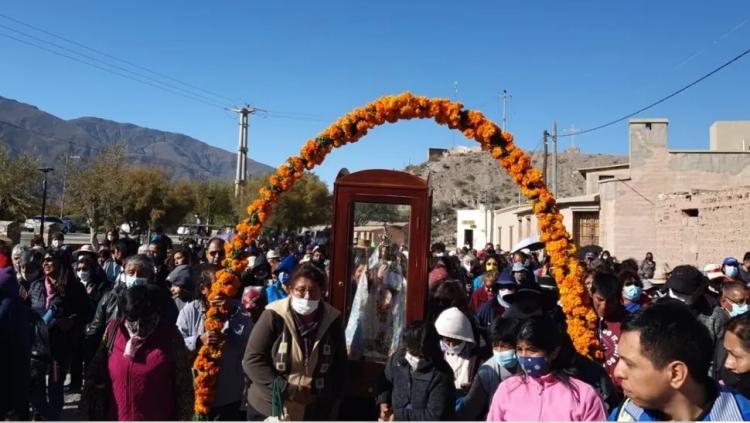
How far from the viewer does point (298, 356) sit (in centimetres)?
397

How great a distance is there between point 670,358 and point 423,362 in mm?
2077

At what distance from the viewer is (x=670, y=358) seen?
2.06 m

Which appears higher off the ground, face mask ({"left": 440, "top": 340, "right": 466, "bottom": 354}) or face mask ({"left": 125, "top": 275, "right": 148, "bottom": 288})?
face mask ({"left": 125, "top": 275, "right": 148, "bottom": 288})

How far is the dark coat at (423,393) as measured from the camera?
3.83 meters

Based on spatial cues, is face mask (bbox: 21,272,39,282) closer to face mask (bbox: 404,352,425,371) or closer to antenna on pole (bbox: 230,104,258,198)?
face mask (bbox: 404,352,425,371)

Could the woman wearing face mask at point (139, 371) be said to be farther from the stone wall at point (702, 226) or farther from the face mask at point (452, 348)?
the stone wall at point (702, 226)

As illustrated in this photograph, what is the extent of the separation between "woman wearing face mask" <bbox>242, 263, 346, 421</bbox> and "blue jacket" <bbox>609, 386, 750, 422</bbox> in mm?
2216

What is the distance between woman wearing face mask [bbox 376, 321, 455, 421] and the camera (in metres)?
3.84

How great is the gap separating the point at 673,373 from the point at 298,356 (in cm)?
253

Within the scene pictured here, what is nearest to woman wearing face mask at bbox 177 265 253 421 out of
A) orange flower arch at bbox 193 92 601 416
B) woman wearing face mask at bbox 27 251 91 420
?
orange flower arch at bbox 193 92 601 416

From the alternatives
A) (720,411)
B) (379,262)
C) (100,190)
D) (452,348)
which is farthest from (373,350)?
(100,190)

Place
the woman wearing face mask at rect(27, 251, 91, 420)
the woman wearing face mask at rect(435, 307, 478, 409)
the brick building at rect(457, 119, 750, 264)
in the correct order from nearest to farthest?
the woman wearing face mask at rect(435, 307, 478, 409), the woman wearing face mask at rect(27, 251, 91, 420), the brick building at rect(457, 119, 750, 264)

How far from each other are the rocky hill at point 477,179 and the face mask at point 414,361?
2100 inches

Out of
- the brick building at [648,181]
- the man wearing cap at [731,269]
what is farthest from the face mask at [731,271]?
the brick building at [648,181]
